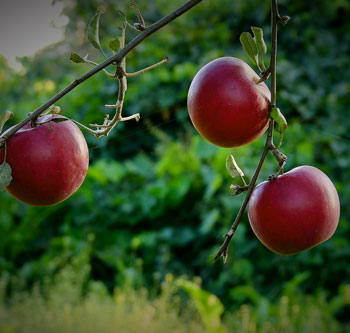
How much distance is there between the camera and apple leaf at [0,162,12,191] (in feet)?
0.98

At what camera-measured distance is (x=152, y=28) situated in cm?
27

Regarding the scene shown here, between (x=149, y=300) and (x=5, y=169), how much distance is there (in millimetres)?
1423

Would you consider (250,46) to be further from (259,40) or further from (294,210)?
(294,210)

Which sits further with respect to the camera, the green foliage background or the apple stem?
the green foliage background

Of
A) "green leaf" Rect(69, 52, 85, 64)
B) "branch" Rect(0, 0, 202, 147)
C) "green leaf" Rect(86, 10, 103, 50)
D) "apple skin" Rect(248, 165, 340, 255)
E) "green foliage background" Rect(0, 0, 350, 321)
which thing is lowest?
"green foliage background" Rect(0, 0, 350, 321)

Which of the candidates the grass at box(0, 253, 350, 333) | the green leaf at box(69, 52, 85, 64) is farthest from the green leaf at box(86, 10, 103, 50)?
the grass at box(0, 253, 350, 333)

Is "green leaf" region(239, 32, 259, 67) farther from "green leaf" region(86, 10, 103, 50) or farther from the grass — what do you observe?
the grass

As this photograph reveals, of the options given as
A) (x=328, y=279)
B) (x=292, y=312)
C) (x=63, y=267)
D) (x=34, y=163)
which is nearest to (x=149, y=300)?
(x=63, y=267)

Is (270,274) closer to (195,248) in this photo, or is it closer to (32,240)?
(195,248)

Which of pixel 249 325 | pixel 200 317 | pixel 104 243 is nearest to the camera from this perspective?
pixel 249 325

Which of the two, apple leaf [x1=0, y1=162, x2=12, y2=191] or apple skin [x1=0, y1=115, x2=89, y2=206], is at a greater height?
apple leaf [x1=0, y1=162, x2=12, y2=191]

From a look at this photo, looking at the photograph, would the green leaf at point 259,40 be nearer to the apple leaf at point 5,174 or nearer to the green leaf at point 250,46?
the green leaf at point 250,46

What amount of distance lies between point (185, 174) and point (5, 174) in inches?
62.8

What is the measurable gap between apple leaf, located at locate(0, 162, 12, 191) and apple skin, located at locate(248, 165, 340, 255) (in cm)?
17
